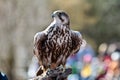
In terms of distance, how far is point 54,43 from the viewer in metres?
3.19

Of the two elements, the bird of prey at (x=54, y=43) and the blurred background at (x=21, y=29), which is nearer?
the bird of prey at (x=54, y=43)

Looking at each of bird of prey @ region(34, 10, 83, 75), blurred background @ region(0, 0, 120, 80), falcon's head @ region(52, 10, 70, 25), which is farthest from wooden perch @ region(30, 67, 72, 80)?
blurred background @ region(0, 0, 120, 80)

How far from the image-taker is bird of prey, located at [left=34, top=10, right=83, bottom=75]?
125 inches

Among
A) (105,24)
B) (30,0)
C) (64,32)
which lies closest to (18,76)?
(30,0)

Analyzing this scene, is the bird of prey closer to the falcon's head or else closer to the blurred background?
the falcon's head

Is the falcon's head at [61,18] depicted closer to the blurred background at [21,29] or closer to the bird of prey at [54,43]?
the bird of prey at [54,43]

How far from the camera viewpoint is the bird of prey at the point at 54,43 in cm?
319

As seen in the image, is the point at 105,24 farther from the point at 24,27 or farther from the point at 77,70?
the point at 77,70

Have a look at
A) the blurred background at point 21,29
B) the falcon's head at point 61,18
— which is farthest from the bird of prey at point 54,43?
the blurred background at point 21,29

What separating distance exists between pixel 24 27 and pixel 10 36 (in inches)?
21.4

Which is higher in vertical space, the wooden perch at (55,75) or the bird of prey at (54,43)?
the bird of prey at (54,43)

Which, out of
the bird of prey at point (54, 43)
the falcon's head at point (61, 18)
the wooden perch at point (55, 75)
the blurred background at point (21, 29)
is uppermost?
the falcon's head at point (61, 18)

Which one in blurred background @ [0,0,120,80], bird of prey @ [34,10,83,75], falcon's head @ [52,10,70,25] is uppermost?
falcon's head @ [52,10,70,25]

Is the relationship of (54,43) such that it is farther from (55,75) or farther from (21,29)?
(21,29)
